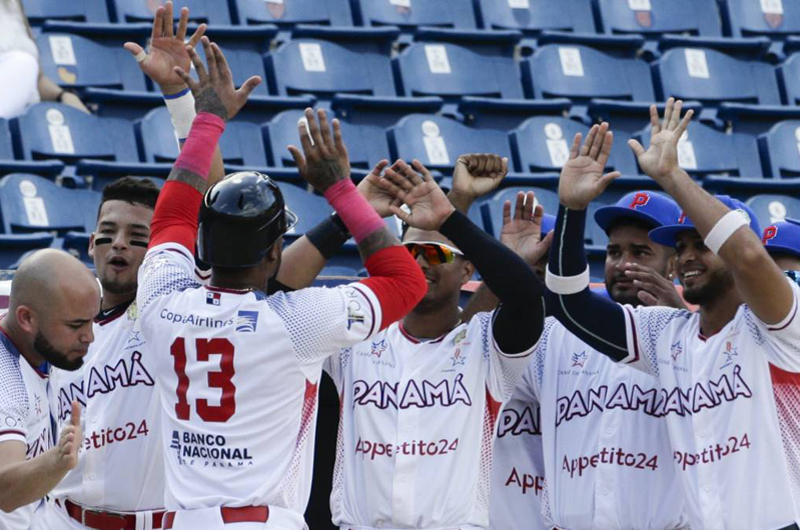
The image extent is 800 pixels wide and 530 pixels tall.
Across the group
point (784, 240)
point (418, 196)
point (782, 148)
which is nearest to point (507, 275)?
point (418, 196)

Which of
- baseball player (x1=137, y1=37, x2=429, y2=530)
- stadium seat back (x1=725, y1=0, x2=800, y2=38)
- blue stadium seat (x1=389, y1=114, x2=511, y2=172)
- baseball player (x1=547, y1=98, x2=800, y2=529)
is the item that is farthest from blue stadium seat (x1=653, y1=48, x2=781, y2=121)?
baseball player (x1=137, y1=37, x2=429, y2=530)

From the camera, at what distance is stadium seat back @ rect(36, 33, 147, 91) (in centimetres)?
860

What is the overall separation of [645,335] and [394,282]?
3.72 ft

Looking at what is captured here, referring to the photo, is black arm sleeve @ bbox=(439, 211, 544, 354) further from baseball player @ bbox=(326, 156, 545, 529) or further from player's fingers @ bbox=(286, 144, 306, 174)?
player's fingers @ bbox=(286, 144, 306, 174)

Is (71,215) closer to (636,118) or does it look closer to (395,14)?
(395,14)

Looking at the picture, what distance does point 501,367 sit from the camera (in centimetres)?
416

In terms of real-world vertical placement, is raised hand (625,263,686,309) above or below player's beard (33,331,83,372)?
above

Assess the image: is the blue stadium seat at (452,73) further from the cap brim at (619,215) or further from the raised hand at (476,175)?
the raised hand at (476,175)

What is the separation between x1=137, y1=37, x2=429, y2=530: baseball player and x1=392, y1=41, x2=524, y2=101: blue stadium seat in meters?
6.04

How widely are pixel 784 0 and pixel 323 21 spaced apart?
4.13 meters

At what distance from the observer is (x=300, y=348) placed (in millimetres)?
3260

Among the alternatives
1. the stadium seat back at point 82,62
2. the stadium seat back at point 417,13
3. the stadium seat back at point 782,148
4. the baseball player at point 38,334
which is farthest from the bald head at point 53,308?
the stadium seat back at point 782,148

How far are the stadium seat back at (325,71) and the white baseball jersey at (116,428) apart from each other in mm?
5228

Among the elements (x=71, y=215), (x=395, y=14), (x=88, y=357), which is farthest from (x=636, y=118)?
(x=88, y=357)
